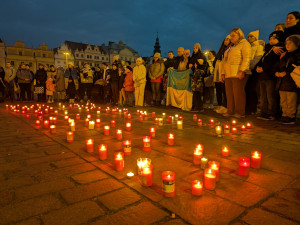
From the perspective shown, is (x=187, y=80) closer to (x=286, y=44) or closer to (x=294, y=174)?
(x=286, y=44)

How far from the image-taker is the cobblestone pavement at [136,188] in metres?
1.62

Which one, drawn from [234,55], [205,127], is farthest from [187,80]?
[205,127]

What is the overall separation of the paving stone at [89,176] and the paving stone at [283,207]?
1521 mm

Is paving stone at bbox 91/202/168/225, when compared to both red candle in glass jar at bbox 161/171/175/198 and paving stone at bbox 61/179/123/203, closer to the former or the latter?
red candle in glass jar at bbox 161/171/175/198

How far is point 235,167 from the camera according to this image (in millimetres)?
2605

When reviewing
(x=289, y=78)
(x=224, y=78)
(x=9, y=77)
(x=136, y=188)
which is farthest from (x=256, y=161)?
(x=9, y=77)

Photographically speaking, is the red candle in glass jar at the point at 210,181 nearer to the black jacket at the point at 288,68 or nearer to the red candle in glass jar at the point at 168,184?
the red candle in glass jar at the point at 168,184

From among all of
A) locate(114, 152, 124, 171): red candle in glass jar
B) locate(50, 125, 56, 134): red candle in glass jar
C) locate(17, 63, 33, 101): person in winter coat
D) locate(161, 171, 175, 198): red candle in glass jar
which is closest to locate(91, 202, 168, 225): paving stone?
locate(161, 171, 175, 198): red candle in glass jar

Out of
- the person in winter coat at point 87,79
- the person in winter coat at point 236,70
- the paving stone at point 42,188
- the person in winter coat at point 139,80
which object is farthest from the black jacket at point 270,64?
the person in winter coat at point 87,79

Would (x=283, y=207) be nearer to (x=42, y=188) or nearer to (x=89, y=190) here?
(x=89, y=190)

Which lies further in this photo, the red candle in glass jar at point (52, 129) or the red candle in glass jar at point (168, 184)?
the red candle in glass jar at point (52, 129)

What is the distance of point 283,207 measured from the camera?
5.76 feet

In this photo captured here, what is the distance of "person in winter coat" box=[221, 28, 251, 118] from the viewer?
19.9 feet

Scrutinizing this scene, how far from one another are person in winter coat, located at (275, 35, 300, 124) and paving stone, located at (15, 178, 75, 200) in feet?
17.0
